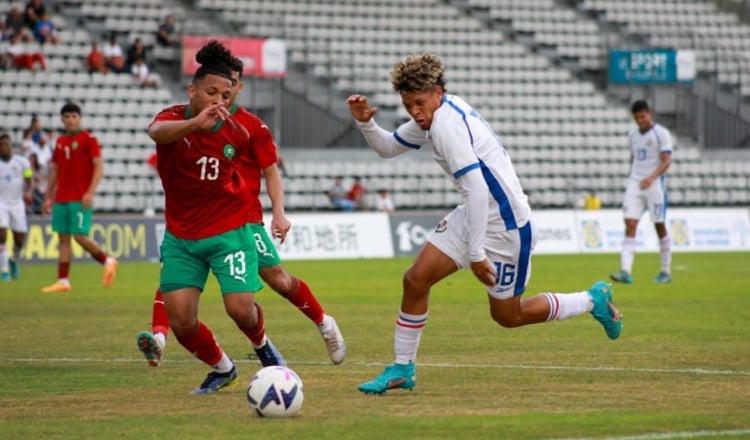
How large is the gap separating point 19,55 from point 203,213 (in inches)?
1018

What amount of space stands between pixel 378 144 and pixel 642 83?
1301 inches

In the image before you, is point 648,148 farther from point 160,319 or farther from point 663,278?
point 160,319

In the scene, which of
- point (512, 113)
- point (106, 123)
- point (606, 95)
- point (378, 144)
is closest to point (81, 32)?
point (106, 123)

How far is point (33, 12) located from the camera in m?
34.2

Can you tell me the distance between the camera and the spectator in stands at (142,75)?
35.2m

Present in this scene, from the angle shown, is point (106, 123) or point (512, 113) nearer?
point (106, 123)

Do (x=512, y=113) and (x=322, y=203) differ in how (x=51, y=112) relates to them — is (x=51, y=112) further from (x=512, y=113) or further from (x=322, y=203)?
(x=512, y=113)

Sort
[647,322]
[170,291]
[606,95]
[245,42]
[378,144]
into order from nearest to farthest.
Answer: [170,291], [378,144], [647,322], [245,42], [606,95]

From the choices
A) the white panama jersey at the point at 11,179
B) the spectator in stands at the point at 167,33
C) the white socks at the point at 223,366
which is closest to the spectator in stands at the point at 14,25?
the spectator in stands at the point at 167,33

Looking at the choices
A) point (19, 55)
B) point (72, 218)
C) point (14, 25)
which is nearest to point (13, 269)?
point (72, 218)

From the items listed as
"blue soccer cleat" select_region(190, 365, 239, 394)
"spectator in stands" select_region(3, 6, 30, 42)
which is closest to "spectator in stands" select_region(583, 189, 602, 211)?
"spectator in stands" select_region(3, 6, 30, 42)

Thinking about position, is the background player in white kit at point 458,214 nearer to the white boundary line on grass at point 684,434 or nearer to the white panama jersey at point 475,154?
the white panama jersey at point 475,154

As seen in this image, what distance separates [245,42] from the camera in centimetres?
3609

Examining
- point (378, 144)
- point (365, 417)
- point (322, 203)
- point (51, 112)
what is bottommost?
point (322, 203)
